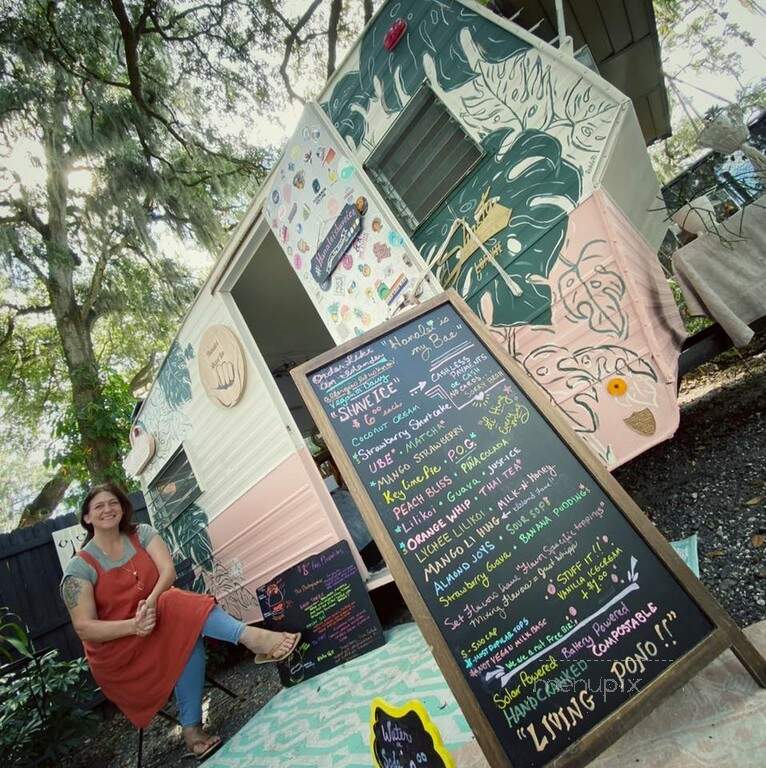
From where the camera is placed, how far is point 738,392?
14.2ft

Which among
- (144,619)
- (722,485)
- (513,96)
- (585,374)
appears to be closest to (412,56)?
Answer: (513,96)

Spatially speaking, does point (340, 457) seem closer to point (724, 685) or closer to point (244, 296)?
point (724, 685)

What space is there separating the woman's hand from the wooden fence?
358cm

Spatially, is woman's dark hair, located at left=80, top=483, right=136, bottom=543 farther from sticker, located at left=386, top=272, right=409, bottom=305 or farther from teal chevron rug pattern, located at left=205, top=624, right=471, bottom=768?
sticker, located at left=386, top=272, right=409, bottom=305

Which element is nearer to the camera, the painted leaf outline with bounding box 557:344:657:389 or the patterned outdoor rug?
the patterned outdoor rug

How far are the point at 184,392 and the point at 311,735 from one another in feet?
13.5

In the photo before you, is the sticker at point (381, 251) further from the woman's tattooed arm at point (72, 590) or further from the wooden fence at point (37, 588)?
the wooden fence at point (37, 588)

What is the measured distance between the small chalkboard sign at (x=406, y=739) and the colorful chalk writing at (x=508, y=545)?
185 mm

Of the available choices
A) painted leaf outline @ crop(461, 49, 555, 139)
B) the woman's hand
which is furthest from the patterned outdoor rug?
painted leaf outline @ crop(461, 49, 555, 139)

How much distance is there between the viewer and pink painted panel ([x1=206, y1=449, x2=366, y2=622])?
3.96 metres

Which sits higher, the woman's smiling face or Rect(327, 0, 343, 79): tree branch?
Rect(327, 0, 343, 79): tree branch

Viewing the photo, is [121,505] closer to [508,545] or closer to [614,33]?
[508,545]

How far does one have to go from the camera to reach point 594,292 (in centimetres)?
277

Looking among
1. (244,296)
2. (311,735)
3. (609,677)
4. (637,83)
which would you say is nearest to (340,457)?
(609,677)
